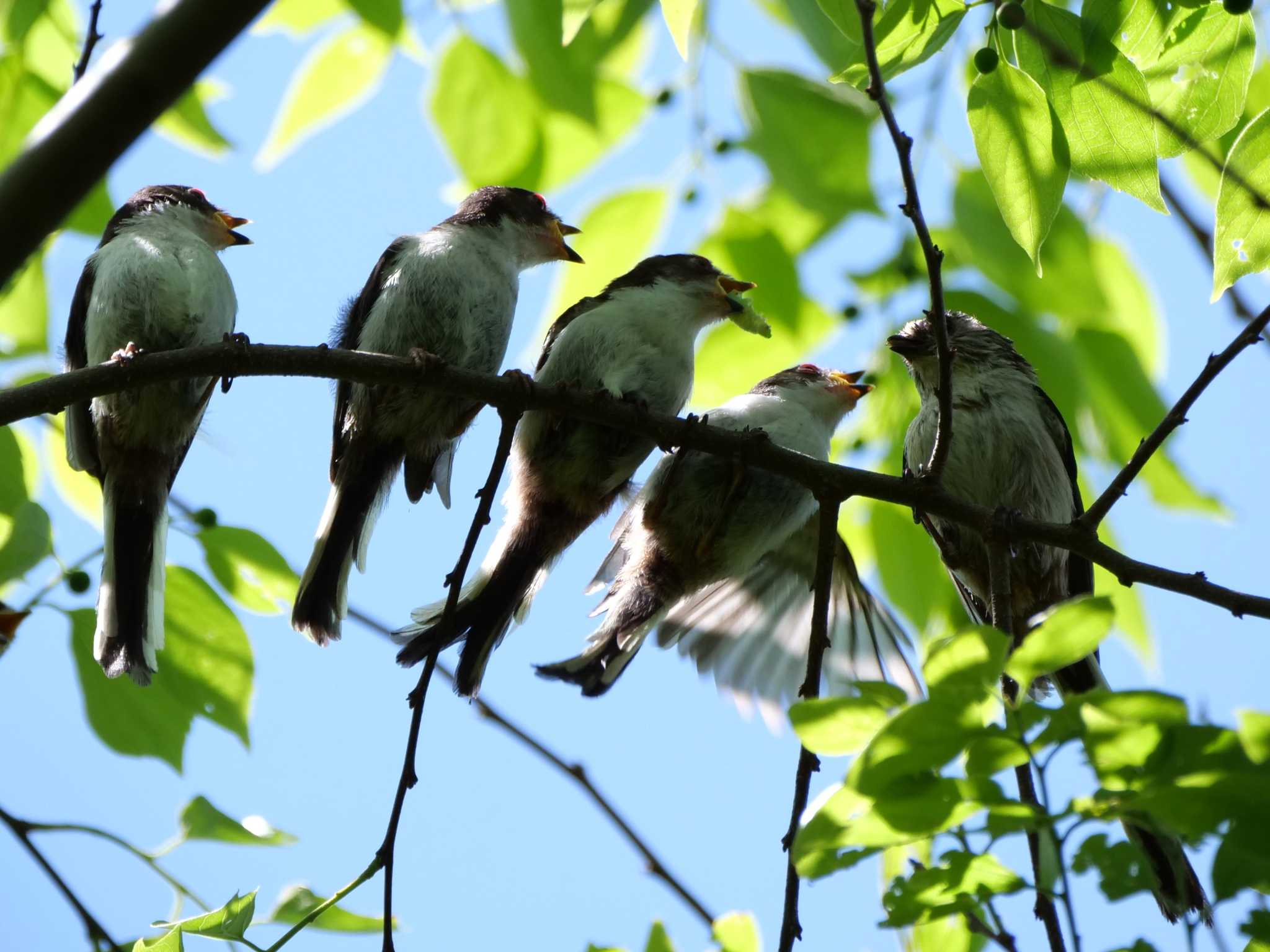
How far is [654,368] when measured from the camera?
145 inches

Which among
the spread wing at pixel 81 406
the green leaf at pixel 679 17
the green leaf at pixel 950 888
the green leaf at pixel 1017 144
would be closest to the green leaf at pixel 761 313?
the green leaf at pixel 679 17

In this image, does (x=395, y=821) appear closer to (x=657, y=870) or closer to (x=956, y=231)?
(x=657, y=870)

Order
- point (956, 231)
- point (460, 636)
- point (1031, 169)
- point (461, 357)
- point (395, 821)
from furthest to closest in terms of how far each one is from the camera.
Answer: point (461, 357), point (460, 636), point (956, 231), point (395, 821), point (1031, 169)

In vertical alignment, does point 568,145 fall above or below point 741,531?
above

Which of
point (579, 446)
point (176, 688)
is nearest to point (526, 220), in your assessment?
point (579, 446)

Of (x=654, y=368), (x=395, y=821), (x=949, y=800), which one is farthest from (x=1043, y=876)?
(x=654, y=368)

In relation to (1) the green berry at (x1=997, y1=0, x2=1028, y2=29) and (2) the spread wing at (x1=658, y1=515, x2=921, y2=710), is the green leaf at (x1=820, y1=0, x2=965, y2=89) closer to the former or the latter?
(1) the green berry at (x1=997, y1=0, x2=1028, y2=29)

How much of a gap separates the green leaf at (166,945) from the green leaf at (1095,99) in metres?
1.91

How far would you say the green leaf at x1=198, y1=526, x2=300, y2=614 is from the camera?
10.0 ft

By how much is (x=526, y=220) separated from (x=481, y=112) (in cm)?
107

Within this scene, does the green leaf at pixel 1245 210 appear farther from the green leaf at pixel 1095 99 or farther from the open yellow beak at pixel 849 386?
the open yellow beak at pixel 849 386

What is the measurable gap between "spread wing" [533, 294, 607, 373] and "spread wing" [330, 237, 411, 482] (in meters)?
0.53

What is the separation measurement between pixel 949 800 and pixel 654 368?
7.87ft

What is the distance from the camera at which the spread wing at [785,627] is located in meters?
4.08
